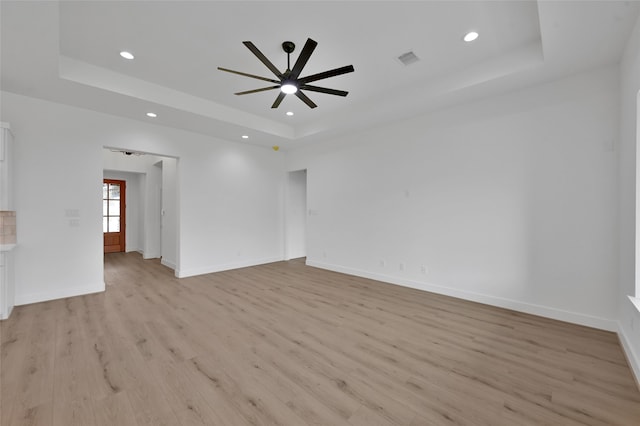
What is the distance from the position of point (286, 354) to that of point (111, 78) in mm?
4057

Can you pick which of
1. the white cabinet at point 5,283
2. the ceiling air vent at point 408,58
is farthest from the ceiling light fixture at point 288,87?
the white cabinet at point 5,283

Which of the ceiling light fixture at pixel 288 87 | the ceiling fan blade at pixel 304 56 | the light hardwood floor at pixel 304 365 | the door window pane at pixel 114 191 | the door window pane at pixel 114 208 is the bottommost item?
the light hardwood floor at pixel 304 365

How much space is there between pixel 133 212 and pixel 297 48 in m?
7.83

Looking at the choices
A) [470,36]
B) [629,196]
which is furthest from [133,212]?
[629,196]

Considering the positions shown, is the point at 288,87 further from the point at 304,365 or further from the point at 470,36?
the point at 304,365

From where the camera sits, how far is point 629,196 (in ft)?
7.81

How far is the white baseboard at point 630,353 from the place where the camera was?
2.02 m

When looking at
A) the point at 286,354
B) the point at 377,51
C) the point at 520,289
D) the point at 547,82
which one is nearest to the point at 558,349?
the point at 520,289

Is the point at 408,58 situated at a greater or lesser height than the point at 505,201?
greater

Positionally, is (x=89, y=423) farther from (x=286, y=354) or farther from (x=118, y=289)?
(x=118, y=289)

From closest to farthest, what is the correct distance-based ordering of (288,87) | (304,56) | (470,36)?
(304,56) → (470,36) → (288,87)

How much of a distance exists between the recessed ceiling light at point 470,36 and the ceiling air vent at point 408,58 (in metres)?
0.53

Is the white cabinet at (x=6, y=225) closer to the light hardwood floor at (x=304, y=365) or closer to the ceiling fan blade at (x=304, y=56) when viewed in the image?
the light hardwood floor at (x=304, y=365)

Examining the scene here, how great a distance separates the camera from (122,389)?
190cm
